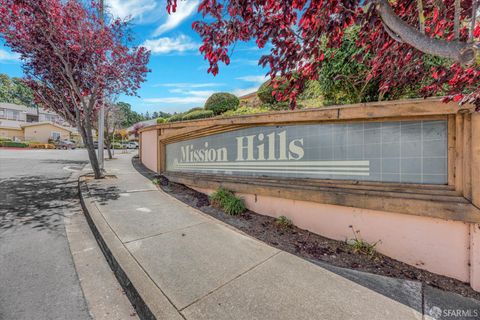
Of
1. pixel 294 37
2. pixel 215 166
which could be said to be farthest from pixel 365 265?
pixel 215 166

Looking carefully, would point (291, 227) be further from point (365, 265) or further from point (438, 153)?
point (438, 153)

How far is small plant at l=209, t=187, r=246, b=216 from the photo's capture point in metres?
4.24

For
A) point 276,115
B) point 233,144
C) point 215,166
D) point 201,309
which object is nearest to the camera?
point 201,309

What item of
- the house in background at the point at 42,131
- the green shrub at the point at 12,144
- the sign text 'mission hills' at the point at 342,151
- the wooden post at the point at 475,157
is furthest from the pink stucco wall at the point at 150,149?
the house in background at the point at 42,131

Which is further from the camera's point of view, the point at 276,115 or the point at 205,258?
the point at 276,115

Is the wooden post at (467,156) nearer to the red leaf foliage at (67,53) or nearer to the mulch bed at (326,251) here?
the mulch bed at (326,251)

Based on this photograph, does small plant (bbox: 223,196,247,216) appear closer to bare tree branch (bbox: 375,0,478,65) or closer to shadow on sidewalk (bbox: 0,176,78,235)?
shadow on sidewalk (bbox: 0,176,78,235)

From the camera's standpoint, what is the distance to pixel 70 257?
9.44 ft

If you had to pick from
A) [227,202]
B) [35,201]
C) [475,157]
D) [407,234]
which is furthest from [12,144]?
[475,157]

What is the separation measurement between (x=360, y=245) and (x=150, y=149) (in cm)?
894

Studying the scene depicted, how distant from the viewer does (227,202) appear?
4398 millimetres

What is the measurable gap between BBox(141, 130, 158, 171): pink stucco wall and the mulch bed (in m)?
5.39

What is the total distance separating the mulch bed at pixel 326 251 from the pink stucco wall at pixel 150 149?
5.39m

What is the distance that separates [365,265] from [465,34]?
2.84m
